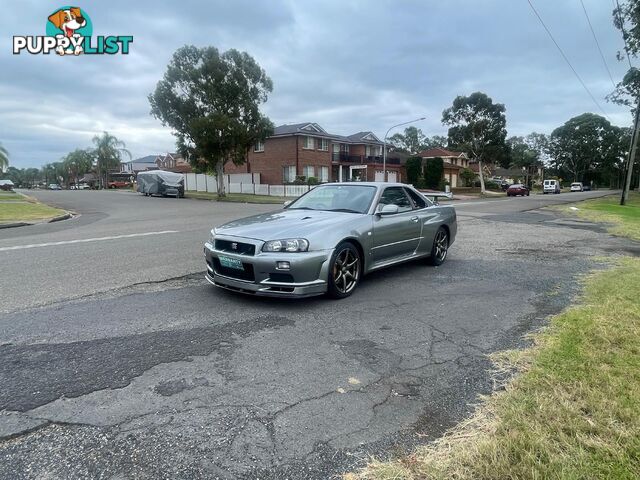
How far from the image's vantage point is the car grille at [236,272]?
15.8 feet

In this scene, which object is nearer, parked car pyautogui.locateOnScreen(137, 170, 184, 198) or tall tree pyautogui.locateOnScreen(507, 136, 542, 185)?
parked car pyautogui.locateOnScreen(137, 170, 184, 198)

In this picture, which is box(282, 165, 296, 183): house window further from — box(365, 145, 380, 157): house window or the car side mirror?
the car side mirror

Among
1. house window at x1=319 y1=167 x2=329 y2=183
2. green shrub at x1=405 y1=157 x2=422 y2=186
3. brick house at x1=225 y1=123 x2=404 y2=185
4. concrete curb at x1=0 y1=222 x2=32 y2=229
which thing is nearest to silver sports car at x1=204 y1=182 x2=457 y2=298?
concrete curb at x1=0 y1=222 x2=32 y2=229

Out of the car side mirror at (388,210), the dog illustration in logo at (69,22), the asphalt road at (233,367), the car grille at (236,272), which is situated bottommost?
the asphalt road at (233,367)

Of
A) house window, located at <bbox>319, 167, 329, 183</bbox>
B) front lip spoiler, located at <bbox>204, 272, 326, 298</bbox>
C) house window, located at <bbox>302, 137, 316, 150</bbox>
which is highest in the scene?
house window, located at <bbox>302, 137, 316, 150</bbox>

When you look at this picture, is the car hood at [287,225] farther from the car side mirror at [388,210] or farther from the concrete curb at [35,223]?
the concrete curb at [35,223]

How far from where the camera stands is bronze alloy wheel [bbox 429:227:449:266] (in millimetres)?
7363

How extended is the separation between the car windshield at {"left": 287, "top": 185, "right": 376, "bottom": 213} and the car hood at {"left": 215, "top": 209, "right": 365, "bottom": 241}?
27 centimetres

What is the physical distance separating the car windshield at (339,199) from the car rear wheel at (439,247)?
5.71ft

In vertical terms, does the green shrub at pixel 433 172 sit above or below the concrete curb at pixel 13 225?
above

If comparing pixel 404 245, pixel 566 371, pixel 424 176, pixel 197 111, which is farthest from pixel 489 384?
pixel 424 176

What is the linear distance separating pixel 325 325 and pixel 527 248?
6.91 meters

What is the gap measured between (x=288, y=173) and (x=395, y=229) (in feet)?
124

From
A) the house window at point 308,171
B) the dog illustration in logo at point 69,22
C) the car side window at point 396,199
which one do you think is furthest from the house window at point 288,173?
the car side window at point 396,199
